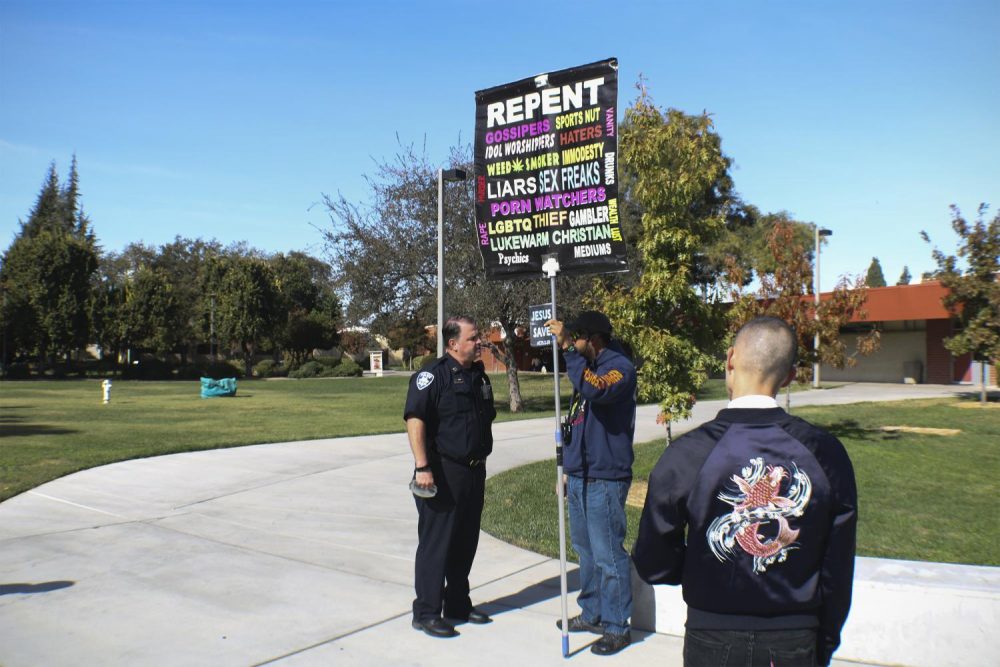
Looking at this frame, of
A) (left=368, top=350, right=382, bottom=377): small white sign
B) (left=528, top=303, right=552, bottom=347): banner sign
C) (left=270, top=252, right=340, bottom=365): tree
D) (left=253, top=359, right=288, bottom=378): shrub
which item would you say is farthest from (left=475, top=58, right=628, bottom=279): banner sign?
(left=270, top=252, right=340, bottom=365): tree

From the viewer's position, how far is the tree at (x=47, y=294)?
1999 inches

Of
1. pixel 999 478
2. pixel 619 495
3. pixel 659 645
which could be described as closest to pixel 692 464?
pixel 619 495

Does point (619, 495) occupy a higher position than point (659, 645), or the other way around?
point (619, 495)

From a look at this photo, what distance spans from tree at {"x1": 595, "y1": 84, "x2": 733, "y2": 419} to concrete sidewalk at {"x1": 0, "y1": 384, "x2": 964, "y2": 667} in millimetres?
3768

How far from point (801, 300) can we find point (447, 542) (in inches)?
442

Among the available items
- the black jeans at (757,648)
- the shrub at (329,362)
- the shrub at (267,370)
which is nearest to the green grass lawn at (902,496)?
the black jeans at (757,648)

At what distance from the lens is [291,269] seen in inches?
2864

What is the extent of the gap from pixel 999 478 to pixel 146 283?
5315cm

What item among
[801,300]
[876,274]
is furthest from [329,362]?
[876,274]

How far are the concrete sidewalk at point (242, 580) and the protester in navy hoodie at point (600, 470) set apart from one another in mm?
217

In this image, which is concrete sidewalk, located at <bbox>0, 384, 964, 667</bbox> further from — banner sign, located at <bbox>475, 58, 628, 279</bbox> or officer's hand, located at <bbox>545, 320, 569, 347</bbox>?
banner sign, located at <bbox>475, 58, 628, 279</bbox>

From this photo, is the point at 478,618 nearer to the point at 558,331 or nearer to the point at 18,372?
the point at 558,331

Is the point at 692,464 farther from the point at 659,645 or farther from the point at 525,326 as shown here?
the point at 525,326

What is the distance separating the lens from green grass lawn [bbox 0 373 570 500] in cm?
1259
